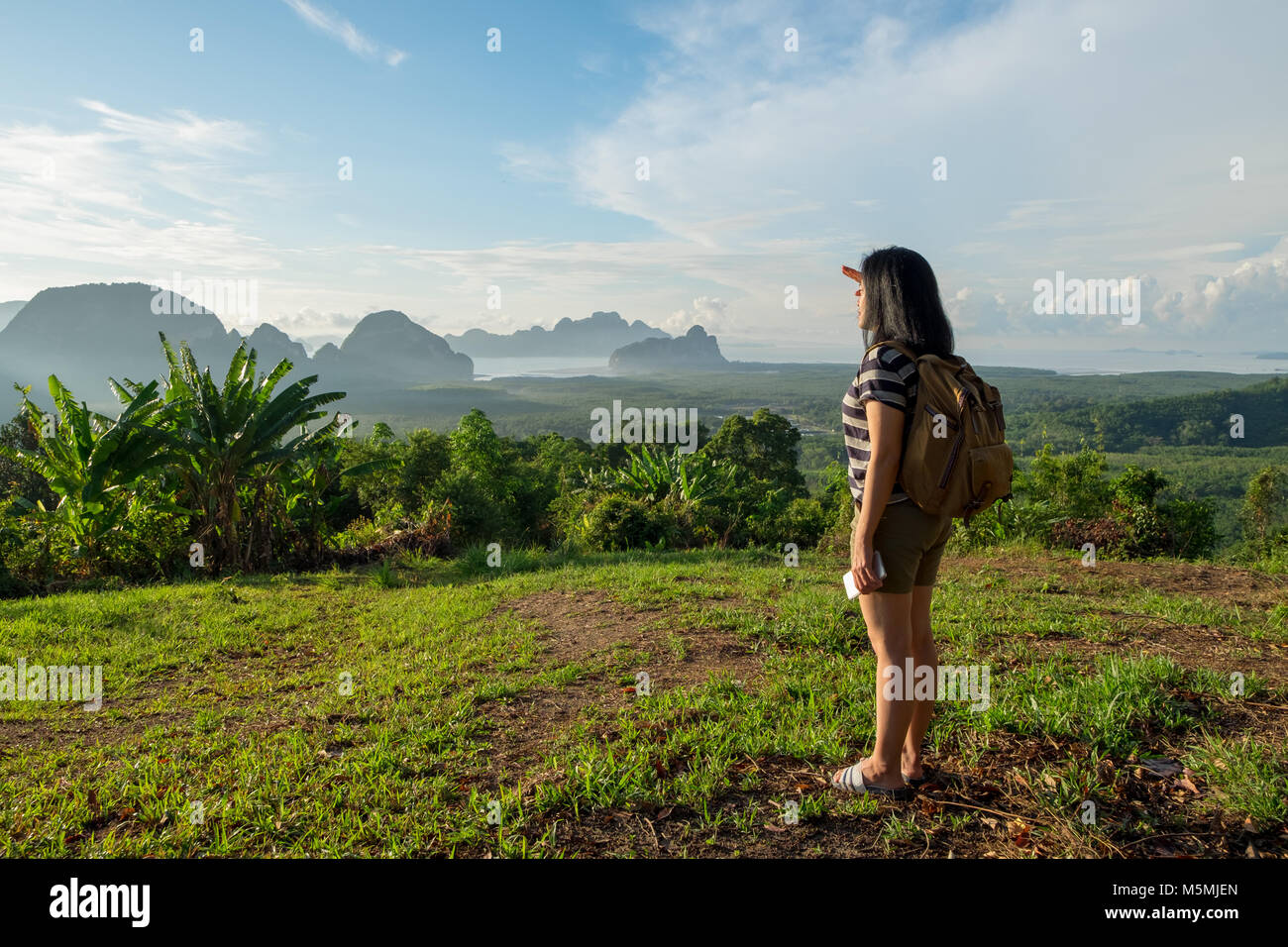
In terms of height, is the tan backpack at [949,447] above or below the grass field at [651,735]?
above

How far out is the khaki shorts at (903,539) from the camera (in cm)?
255

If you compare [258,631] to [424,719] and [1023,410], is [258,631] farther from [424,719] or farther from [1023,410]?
[1023,410]

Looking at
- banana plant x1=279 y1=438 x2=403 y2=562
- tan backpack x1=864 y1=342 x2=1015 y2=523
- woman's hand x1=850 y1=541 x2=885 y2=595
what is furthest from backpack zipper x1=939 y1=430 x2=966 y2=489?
banana plant x1=279 y1=438 x2=403 y2=562

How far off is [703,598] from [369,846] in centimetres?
426

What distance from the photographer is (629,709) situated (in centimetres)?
392

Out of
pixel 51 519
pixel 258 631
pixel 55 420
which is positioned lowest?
pixel 258 631

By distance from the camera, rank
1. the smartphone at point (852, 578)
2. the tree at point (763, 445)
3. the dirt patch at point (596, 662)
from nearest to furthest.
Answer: the smartphone at point (852, 578) → the dirt patch at point (596, 662) → the tree at point (763, 445)

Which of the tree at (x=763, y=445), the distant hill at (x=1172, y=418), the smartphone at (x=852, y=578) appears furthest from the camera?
the distant hill at (x=1172, y=418)

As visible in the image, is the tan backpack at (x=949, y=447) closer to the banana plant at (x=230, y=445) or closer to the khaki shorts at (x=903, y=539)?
the khaki shorts at (x=903, y=539)

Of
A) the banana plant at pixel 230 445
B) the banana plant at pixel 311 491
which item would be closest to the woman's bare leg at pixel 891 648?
the banana plant at pixel 230 445

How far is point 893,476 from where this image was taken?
2490mm

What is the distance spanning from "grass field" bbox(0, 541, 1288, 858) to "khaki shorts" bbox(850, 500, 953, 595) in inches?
36.9

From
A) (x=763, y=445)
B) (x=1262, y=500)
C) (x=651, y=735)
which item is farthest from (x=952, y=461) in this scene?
(x=1262, y=500)
